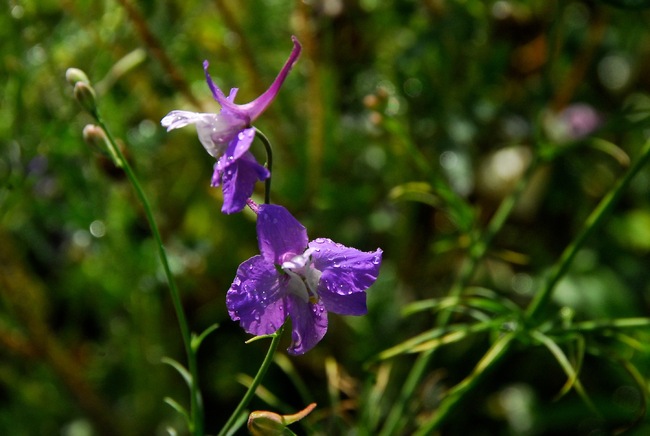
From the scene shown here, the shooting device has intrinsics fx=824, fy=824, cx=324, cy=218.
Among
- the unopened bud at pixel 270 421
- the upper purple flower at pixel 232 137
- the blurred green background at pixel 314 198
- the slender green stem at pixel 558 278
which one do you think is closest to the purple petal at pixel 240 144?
the upper purple flower at pixel 232 137

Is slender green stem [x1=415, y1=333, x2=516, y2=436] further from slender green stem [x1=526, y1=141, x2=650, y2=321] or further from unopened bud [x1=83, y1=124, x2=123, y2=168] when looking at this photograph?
unopened bud [x1=83, y1=124, x2=123, y2=168]

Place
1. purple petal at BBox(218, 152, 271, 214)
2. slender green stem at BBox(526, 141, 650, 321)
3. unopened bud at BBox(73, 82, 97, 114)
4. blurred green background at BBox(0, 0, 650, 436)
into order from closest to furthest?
1. purple petal at BBox(218, 152, 271, 214)
2. unopened bud at BBox(73, 82, 97, 114)
3. slender green stem at BBox(526, 141, 650, 321)
4. blurred green background at BBox(0, 0, 650, 436)

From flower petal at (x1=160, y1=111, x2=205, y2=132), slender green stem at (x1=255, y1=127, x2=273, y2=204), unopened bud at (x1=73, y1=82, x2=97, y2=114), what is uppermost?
unopened bud at (x1=73, y1=82, x2=97, y2=114)

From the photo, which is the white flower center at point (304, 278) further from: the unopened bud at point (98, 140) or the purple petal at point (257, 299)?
the unopened bud at point (98, 140)

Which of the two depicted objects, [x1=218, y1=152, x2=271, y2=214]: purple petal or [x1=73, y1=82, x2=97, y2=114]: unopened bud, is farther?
[x1=73, y1=82, x2=97, y2=114]: unopened bud

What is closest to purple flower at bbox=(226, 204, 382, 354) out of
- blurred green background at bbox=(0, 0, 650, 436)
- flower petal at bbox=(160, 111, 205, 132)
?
flower petal at bbox=(160, 111, 205, 132)

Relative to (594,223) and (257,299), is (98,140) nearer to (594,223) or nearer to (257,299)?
(257,299)

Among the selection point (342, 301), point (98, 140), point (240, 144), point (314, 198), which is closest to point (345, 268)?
point (342, 301)
